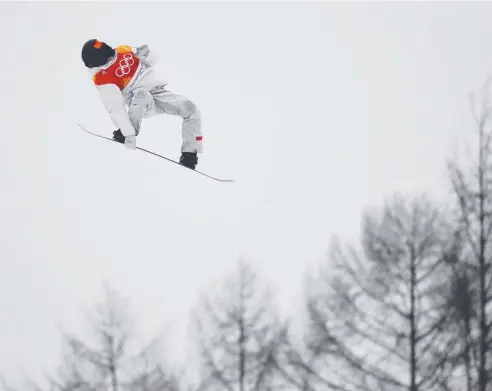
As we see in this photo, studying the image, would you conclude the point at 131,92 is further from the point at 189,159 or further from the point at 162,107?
the point at 189,159

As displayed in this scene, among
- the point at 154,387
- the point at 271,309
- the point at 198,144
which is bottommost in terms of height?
the point at 154,387

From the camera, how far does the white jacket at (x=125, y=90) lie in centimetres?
1245

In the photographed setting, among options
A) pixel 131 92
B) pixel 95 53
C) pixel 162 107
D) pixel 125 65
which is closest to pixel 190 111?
pixel 162 107

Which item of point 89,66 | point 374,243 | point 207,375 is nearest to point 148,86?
point 89,66

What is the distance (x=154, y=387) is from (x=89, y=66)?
699 centimetres

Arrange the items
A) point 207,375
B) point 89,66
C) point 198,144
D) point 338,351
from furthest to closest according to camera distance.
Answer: point 207,375
point 338,351
point 198,144
point 89,66

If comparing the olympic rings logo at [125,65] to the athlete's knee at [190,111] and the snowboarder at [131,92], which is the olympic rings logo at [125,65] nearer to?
the snowboarder at [131,92]

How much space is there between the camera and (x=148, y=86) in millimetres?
12820

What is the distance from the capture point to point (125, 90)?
1270 cm

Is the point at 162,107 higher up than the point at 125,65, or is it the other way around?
the point at 125,65

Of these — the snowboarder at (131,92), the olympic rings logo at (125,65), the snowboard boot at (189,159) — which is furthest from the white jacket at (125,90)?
the snowboard boot at (189,159)

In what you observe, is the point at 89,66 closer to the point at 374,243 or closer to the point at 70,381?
the point at 374,243

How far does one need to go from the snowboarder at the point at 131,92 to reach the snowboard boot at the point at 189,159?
295 millimetres

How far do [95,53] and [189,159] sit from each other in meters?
2.14
